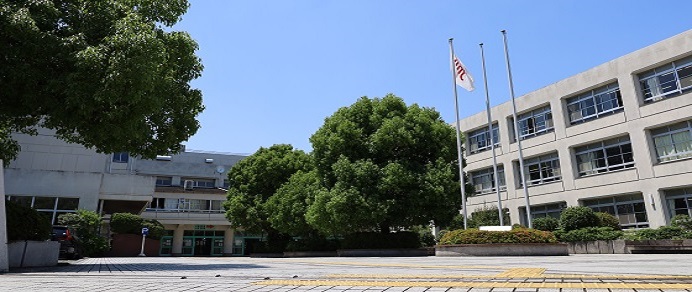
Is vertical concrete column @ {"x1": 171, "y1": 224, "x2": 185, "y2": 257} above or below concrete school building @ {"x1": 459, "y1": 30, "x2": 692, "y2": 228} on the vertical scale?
below

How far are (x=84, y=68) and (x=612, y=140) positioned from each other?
3070cm

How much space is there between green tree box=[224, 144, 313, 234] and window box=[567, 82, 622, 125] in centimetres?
1964

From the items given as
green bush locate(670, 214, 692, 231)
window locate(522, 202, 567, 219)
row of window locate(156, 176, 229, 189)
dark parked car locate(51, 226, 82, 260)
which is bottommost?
dark parked car locate(51, 226, 82, 260)

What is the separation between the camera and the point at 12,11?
32.1 feet

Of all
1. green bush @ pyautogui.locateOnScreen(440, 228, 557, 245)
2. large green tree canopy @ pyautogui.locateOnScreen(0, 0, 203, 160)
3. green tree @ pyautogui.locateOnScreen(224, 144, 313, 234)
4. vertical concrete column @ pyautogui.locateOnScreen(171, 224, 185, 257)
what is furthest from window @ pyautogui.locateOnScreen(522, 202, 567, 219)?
vertical concrete column @ pyautogui.locateOnScreen(171, 224, 185, 257)

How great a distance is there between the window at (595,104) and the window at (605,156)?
1.95 metres

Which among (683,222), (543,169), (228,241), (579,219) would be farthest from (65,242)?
(228,241)

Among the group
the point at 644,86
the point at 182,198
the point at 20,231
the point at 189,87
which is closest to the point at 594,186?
the point at 644,86

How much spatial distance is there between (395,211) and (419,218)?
1.41 m

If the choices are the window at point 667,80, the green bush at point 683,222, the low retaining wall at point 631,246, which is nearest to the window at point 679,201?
the green bush at point 683,222

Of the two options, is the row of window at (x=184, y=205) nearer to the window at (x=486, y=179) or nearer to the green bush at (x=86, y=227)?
the green bush at (x=86, y=227)

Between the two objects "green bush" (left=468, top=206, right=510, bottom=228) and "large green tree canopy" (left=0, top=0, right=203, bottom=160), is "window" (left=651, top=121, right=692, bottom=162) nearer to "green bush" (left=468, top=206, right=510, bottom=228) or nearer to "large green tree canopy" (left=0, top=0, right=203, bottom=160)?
"green bush" (left=468, top=206, right=510, bottom=228)

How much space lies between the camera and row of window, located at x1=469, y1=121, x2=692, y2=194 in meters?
26.2

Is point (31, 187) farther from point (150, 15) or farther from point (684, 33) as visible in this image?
point (684, 33)
